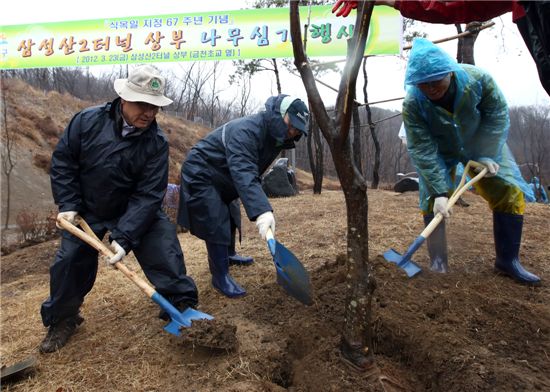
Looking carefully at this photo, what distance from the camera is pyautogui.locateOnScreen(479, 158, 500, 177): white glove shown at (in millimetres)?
3123

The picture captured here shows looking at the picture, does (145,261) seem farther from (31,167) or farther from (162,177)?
(31,167)

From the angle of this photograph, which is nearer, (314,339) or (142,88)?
(314,339)

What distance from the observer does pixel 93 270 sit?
267 centimetres

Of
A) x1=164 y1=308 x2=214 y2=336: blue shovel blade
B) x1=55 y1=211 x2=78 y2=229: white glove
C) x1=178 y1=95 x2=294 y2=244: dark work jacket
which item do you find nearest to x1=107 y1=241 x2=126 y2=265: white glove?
x1=55 y1=211 x2=78 y2=229: white glove

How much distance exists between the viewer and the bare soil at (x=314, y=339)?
2.02m

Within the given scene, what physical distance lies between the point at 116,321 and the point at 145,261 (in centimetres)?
60

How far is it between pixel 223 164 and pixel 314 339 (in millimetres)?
1478

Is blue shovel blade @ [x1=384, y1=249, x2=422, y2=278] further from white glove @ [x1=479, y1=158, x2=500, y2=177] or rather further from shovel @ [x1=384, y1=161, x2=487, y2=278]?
white glove @ [x1=479, y1=158, x2=500, y2=177]

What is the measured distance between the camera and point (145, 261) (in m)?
2.66

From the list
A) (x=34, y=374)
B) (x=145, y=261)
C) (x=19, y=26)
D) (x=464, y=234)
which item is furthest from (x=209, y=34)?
(x=34, y=374)

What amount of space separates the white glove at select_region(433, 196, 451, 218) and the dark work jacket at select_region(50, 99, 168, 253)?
2.07m

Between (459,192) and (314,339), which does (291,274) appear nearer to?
(314,339)

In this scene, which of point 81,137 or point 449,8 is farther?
point 81,137

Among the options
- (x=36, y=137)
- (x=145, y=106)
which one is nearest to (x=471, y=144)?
(x=145, y=106)
